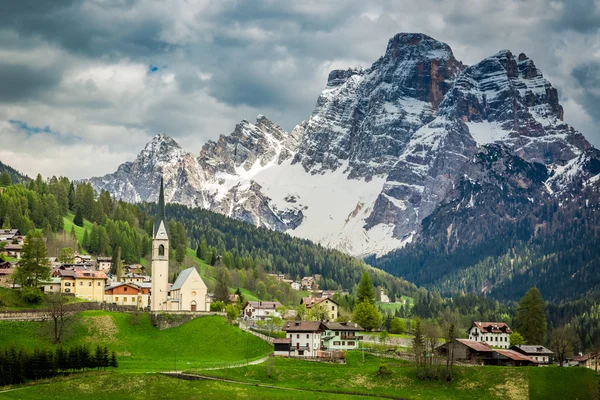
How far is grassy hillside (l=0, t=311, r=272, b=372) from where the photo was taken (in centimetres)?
13062

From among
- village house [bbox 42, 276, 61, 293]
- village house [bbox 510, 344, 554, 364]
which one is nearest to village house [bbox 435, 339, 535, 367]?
village house [bbox 510, 344, 554, 364]

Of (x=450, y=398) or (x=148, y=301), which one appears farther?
(x=148, y=301)

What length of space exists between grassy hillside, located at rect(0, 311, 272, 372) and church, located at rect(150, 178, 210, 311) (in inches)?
582

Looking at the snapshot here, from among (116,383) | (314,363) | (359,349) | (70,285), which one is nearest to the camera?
(116,383)

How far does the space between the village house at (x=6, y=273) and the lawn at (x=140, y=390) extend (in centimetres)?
4855

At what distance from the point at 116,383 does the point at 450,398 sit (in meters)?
43.5

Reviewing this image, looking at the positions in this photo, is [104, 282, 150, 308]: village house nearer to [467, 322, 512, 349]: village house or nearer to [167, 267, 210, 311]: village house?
[167, 267, 210, 311]: village house

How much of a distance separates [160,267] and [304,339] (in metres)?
42.1

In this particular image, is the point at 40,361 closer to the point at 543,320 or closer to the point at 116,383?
the point at 116,383

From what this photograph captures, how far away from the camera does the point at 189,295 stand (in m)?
171

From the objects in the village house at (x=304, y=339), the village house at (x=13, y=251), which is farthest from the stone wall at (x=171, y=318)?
the village house at (x=13, y=251)

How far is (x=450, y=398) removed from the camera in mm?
117062

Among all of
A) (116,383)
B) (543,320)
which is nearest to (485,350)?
(543,320)

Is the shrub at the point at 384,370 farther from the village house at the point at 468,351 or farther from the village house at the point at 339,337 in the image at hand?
the village house at the point at 339,337
